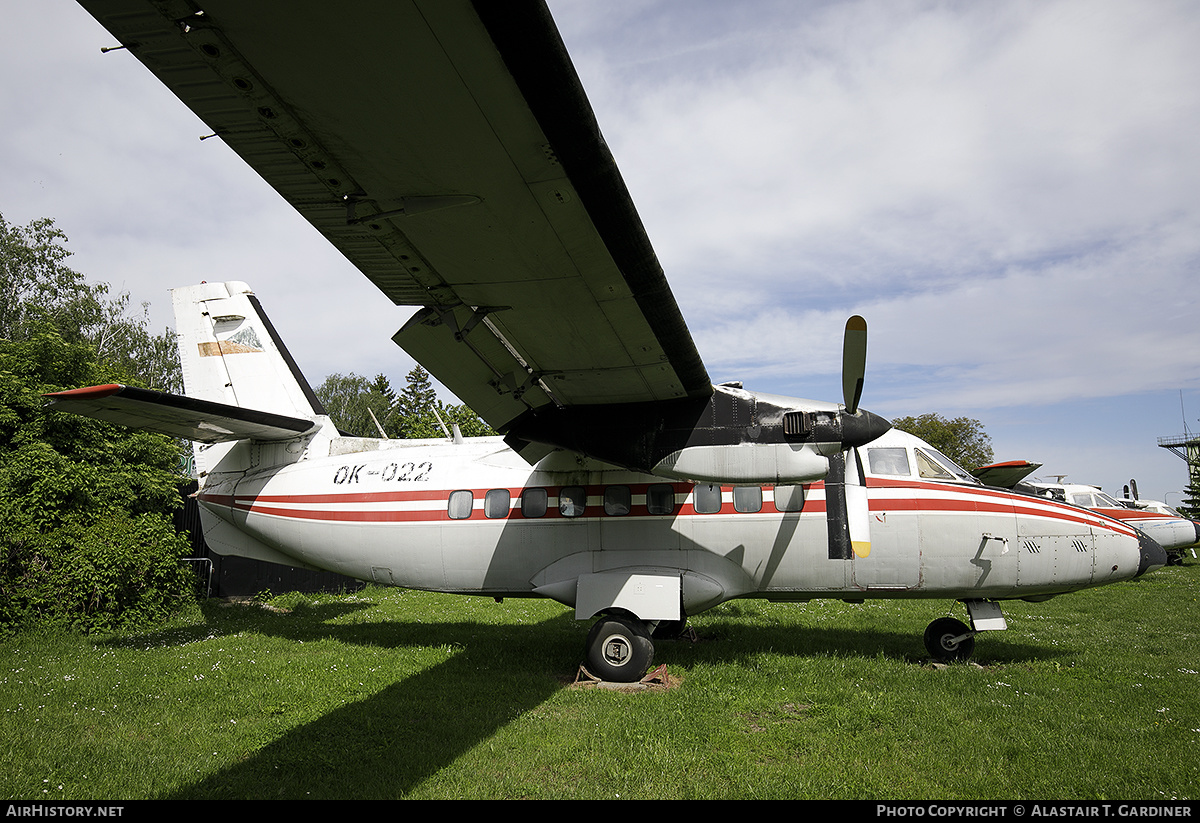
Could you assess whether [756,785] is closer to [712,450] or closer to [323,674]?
[712,450]

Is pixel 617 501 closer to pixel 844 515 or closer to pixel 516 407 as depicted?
pixel 516 407

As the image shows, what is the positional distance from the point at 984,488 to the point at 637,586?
451cm

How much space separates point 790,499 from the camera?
795 centimetres

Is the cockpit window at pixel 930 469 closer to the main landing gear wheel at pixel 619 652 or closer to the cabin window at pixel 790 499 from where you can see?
the cabin window at pixel 790 499

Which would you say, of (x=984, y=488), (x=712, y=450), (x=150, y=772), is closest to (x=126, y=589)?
(x=150, y=772)

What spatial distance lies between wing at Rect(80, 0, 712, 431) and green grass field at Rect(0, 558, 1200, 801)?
348 centimetres

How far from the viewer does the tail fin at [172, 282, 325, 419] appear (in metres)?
10.1

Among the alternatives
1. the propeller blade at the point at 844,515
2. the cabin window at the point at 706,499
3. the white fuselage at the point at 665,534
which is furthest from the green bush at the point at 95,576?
the propeller blade at the point at 844,515

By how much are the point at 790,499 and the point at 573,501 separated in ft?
9.06

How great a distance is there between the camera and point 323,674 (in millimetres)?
7547

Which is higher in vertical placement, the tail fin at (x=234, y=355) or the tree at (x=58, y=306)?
the tree at (x=58, y=306)

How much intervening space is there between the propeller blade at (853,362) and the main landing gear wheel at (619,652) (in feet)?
11.5

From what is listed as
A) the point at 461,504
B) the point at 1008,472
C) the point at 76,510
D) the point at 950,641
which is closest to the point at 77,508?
the point at 76,510

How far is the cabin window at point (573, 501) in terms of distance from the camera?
8312 mm
